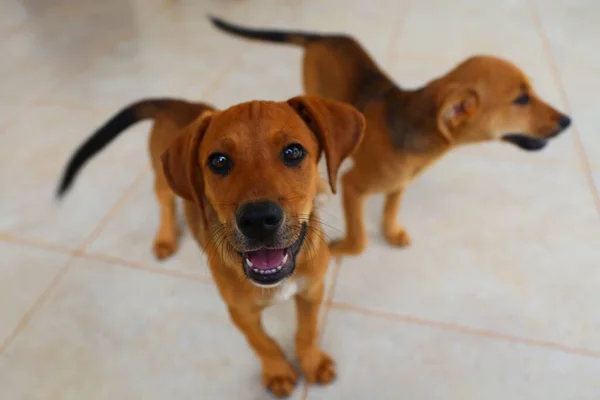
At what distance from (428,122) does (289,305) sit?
84cm

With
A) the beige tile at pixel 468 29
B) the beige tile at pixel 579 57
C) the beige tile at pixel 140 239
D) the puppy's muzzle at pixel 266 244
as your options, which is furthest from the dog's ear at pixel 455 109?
the beige tile at pixel 468 29

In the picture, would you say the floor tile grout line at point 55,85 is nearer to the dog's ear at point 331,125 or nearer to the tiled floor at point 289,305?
the tiled floor at point 289,305

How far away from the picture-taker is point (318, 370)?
1522 mm

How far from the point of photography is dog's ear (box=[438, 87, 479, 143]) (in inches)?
58.4

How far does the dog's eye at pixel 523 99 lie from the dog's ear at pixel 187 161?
106 cm

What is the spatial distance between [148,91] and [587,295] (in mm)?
2597

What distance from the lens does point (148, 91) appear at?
2918mm

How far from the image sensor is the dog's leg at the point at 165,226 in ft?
6.20

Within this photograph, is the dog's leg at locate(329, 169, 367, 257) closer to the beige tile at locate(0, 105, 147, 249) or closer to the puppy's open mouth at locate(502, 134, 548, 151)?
the puppy's open mouth at locate(502, 134, 548, 151)

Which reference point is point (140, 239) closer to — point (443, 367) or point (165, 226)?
point (165, 226)

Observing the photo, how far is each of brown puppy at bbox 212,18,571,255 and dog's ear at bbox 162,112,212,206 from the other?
703 millimetres

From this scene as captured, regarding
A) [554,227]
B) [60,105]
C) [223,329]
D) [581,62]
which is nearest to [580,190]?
[554,227]

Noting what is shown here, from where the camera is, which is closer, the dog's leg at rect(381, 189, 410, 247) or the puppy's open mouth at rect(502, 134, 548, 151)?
the puppy's open mouth at rect(502, 134, 548, 151)

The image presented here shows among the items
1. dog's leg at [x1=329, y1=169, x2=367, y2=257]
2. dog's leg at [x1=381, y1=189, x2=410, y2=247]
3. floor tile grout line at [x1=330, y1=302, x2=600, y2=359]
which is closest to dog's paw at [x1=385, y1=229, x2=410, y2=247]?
dog's leg at [x1=381, y1=189, x2=410, y2=247]
